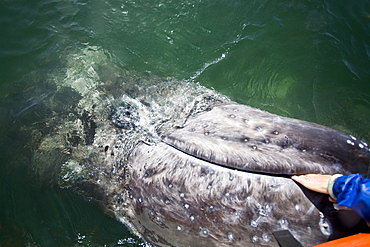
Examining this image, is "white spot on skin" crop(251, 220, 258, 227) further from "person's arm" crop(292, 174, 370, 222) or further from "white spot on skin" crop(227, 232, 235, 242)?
"person's arm" crop(292, 174, 370, 222)

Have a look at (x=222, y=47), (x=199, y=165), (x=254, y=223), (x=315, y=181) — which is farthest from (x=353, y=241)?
(x=222, y=47)

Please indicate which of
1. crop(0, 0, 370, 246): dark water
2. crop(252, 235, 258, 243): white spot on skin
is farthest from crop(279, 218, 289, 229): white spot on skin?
crop(0, 0, 370, 246): dark water

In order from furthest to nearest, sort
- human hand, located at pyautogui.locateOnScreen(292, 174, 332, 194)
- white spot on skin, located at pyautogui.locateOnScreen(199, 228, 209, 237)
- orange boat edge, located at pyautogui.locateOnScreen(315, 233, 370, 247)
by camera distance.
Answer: white spot on skin, located at pyautogui.locateOnScreen(199, 228, 209, 237) < human hand, located at pyautogui.locateOnScreen(292, 174, 332, 194) < orange boat edge, located at pyautogui.locateOnScreen(315, 233, 370, 247)

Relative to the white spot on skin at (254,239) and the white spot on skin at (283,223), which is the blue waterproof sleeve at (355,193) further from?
the white spot on skin at (254,239)

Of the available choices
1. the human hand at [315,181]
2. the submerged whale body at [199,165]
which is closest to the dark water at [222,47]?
the submerged whale body at [199,165]

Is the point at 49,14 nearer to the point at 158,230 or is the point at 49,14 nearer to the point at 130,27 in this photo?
the point at 130,27

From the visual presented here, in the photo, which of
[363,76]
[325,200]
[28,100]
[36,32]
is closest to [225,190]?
[325,200]

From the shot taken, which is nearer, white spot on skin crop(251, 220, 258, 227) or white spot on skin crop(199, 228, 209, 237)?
white spot on skin crop(251, 220, 258, 227)

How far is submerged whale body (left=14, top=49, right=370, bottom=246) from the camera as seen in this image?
2.83 m

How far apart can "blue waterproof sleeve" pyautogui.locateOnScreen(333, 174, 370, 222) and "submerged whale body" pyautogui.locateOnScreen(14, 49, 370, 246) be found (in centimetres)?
23

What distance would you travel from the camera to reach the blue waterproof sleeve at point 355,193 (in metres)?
2.35

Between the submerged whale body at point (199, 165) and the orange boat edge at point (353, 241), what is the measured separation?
180 mm

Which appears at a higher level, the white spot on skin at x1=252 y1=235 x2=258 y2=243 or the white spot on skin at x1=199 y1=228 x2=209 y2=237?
the white spot on skin at x1=252 y1=235 x2=258 y2=243

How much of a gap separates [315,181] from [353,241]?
1.87ft
